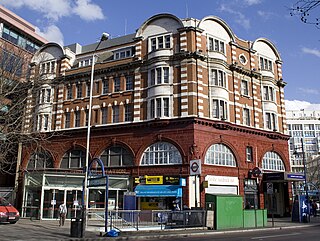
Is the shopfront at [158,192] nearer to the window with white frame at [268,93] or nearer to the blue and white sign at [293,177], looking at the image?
the blue and white sign at [293,177]

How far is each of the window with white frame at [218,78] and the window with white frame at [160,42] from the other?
5440mm

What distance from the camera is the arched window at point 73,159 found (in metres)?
39.4

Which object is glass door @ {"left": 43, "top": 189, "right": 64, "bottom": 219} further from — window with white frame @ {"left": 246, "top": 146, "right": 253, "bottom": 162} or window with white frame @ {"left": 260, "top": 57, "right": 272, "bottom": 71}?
window with white frame @ {"left": 260, "top": 57, "right": 272, "bottom": 71}

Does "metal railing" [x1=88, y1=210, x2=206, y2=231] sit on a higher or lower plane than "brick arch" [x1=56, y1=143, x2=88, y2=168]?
lower

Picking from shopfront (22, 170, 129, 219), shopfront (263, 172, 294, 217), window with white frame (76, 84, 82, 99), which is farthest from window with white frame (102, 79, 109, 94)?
shopfront (263, 172, 294, 217)

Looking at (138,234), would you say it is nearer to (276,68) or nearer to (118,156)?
(118,156)

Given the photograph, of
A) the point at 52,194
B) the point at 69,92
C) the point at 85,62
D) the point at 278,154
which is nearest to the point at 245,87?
the point at 278,154

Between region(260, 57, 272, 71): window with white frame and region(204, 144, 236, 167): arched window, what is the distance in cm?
1228

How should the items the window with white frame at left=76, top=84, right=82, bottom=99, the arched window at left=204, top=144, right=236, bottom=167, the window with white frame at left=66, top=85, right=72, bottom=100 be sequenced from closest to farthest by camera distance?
the arched window at left=204, top=144, right=236, bottom=167, the window with white frame at left=76, top=84, right=82, bottom=99, the window with white frame at left=66, top=85, right=72, bottom=100

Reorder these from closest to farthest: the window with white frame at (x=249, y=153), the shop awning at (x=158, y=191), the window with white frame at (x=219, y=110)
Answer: the shop awning at (x=158, y=191) → the window with white frame at (x=219, y=110) → the window with white frame at (x=249, y=153)

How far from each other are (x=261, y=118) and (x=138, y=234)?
24720 millimetres

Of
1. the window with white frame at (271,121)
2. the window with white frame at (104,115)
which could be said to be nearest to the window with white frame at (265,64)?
the window with white frame at (271,121)

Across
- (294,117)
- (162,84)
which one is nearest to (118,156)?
(162,84)

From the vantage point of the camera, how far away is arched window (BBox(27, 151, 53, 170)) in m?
41.5
